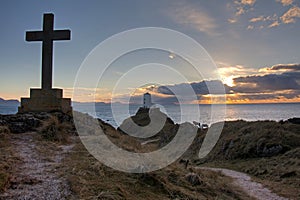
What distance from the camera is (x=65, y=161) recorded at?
7559 millimetres

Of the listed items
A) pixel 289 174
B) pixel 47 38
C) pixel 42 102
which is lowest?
pixel 289 174

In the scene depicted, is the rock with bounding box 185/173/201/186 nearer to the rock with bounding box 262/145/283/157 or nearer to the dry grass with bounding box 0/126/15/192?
the dry grass with bounding box 0/126/15/192

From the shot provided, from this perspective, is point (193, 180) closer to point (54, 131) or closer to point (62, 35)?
point (54, 131)

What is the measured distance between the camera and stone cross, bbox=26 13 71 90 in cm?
1301

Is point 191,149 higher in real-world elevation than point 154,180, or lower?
lower

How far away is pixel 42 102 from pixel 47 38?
2894 mm

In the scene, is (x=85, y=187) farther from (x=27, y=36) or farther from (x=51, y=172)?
(x=27, y=36)

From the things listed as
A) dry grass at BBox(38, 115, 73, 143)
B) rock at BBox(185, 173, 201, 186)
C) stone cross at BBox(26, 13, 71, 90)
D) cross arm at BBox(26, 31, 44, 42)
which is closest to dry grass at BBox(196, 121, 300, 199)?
rock at BBox(185, 173, 201, 186)

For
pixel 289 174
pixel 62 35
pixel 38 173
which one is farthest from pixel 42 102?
pixel 289 174

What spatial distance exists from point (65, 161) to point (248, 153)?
664 inches

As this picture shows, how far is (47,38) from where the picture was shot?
43.3 ft

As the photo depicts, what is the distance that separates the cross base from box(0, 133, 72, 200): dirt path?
3.53 meters

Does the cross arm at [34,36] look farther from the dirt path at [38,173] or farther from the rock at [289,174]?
the rock at [289,174]

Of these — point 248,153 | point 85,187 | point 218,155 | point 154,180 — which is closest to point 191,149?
point 218,155
